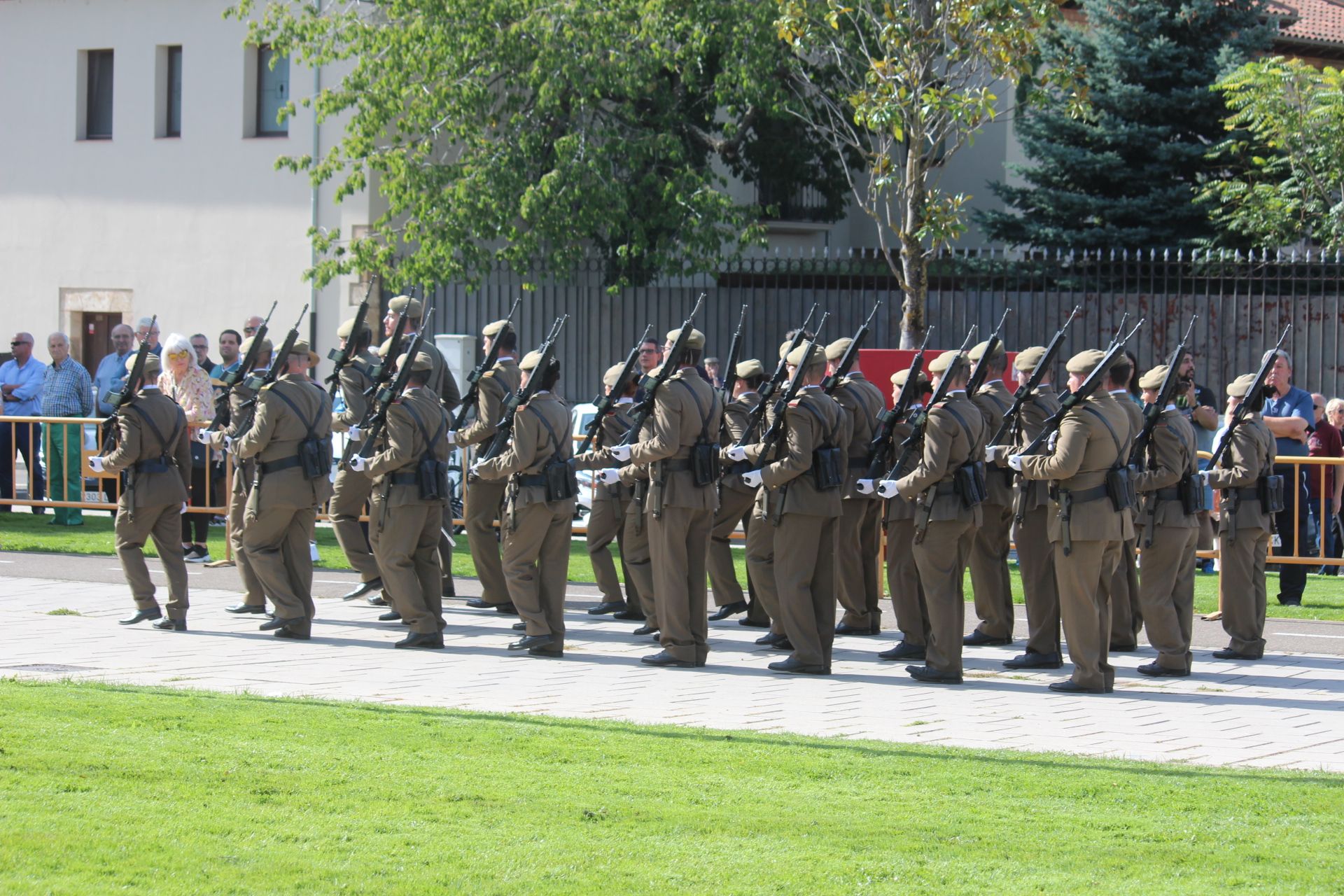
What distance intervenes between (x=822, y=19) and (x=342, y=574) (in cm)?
1083

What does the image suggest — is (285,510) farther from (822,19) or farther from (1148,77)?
(1148,77)

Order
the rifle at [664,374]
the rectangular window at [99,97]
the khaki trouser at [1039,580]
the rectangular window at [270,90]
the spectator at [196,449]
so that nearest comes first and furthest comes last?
the rifle at [664,374], the khaki trouser at [1039,580], the spectator at [196,449], the rectangular window at [270,90], the rectangular window at [99,97]

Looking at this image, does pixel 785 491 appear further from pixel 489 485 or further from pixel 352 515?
pixel 352 515

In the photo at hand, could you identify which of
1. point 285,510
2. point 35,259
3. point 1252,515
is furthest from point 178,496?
point 35,259

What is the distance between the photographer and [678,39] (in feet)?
79.3

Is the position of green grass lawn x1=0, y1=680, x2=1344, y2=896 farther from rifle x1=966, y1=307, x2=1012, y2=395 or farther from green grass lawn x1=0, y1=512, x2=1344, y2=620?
green grass lawn x1=0, y1=512, x2=1344, y2=620

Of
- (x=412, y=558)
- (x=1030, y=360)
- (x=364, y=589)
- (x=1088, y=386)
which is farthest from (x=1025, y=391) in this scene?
(x=364, y=589)

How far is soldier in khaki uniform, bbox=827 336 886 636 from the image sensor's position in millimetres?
12133

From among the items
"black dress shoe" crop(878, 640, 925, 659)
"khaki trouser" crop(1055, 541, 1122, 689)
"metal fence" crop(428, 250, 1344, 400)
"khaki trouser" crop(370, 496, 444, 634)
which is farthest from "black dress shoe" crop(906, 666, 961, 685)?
"metal fence" crop(428, 250, 1344, 400)

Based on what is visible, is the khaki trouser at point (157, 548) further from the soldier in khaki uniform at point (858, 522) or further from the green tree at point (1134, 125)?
the green tree at point (1134, 125)

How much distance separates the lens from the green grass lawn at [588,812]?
5.78 meters

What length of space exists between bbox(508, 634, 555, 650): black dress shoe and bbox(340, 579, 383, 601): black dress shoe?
2488 mm

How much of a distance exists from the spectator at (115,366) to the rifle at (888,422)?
9.28 meters

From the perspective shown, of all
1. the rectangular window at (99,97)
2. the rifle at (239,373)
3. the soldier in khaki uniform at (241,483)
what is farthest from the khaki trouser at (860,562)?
the rectangular window at (99,97)
